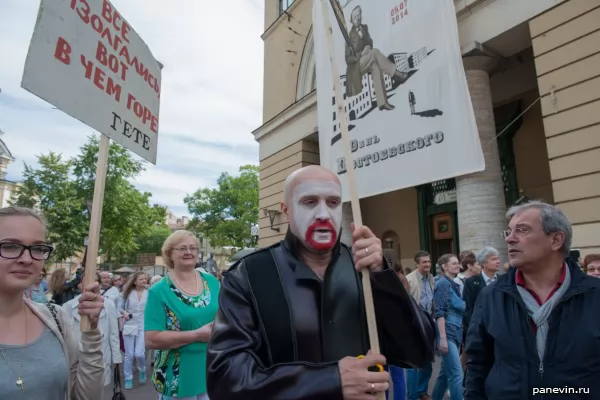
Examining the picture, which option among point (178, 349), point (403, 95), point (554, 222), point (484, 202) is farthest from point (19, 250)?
point (403, 95)

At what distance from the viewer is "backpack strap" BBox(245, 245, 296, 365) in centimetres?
150

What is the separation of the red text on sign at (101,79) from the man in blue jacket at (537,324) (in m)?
2.64

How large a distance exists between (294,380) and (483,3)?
9813mm

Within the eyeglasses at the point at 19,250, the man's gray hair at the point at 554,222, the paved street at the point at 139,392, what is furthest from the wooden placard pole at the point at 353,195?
the paved street at the point at 139,392

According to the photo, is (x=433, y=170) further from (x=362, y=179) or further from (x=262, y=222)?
(x=262, y=222)

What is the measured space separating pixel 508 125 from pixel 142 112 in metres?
8.74

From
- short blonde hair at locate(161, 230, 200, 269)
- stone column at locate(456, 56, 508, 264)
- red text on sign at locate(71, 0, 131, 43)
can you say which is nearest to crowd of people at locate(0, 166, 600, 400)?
short blonde hair at locate(161, 230, 200, 269)

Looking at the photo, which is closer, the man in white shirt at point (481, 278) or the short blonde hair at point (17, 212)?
the short blonde hair at point (17, 212)

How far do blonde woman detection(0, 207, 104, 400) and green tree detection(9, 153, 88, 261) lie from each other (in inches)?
1168

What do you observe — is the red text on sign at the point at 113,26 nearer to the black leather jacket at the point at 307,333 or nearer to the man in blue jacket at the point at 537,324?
the black leather jacket at the point at 307,333

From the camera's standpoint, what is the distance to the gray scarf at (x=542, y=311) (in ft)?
7.23

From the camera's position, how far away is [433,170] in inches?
351

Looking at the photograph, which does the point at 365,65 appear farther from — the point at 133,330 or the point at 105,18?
the point at 105,18

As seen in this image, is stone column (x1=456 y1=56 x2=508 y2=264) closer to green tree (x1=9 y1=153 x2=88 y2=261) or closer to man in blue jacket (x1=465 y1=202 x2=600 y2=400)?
man in blue jacket (x1=465 y1=202 x2=600 y2=400)
